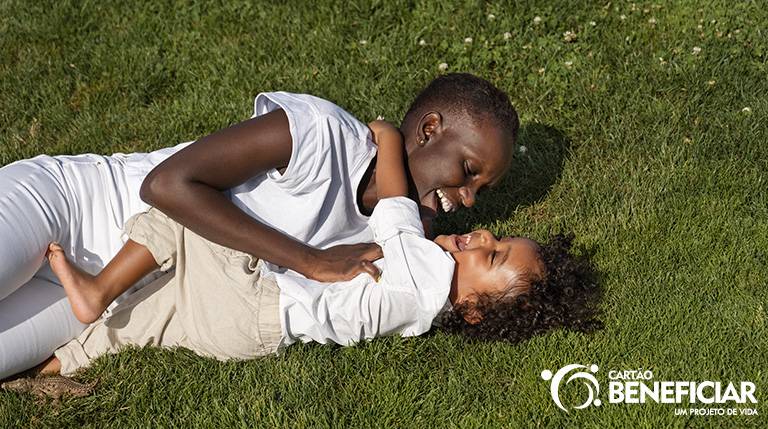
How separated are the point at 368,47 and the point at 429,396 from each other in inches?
122

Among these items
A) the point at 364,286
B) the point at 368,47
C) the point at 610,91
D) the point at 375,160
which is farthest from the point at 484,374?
the point at 368,47

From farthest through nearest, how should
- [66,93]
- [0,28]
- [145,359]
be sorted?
[0,28] < [66,93] < [145,359]

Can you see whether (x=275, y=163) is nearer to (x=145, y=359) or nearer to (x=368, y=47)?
(x=145, y=359)

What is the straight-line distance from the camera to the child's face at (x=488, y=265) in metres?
4.04

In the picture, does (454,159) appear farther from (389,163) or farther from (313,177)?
(313,177)

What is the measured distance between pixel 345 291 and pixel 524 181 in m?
1.89

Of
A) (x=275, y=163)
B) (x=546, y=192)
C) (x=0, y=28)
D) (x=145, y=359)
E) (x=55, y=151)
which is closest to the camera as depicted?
(x=275, y=163)

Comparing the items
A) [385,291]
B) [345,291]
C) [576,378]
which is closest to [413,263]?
[385,291]

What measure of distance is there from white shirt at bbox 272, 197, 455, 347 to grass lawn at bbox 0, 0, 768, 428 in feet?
0.73

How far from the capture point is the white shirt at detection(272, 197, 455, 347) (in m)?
3.90

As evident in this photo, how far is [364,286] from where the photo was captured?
3.93 metres

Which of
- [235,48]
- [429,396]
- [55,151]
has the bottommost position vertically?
[429,396]

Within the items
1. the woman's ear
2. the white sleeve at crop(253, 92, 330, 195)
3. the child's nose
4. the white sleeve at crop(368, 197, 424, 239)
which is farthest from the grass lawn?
the woman's ear

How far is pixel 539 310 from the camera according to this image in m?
4.04
